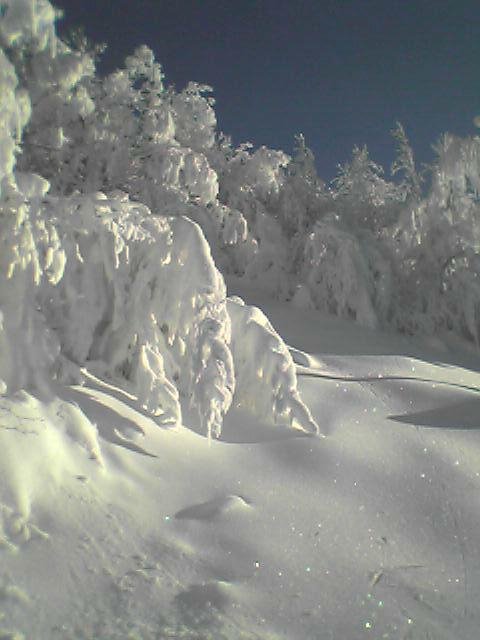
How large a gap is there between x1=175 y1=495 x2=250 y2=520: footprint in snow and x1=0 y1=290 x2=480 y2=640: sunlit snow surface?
12mm

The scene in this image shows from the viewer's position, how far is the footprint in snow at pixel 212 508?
10.1 ft

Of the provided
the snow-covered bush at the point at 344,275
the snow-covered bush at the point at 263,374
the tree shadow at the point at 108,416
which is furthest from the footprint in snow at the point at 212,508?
the snow-covered bush at the point at 344,275

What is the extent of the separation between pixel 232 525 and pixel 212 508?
0.19 m

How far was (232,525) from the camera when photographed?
3.03m

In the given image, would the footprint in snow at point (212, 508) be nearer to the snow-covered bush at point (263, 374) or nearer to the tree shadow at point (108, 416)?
the tree shadow at point (108, 416)

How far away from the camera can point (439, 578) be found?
2.73 m

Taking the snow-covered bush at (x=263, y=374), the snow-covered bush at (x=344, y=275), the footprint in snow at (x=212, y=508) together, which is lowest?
the footprint in snow at (x=212, y=508)

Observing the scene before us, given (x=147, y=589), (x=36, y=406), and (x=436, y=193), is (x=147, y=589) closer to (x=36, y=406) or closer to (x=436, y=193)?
(x=36, y=406)

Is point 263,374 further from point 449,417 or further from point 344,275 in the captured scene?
point 344,275

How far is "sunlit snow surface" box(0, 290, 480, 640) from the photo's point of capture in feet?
7.54

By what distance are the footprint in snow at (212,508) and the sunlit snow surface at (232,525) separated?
12mm

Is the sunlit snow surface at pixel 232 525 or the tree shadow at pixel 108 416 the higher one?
the tree shadow at pixel 108 416

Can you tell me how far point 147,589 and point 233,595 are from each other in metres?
0.38

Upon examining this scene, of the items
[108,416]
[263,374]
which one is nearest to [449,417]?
[263,374]
